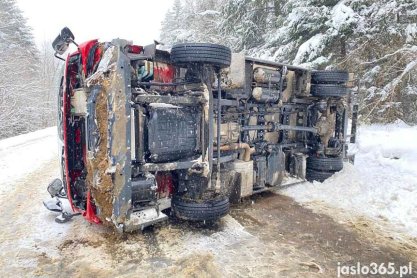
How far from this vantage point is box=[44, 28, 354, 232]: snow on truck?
11.7ft

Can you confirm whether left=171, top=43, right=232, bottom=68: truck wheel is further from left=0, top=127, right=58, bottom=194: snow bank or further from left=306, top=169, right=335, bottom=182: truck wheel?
left=0, top=127, right=58, bottom=194: snow bank

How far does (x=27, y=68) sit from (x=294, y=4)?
982 inches

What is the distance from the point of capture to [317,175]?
678 centimetres

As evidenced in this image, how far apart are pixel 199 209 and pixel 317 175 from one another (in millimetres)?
3507

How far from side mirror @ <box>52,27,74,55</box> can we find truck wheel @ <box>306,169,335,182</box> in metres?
5.08

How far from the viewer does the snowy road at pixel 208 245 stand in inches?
130

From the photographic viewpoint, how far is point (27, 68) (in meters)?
28.5

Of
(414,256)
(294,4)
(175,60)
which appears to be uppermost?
(294,4)

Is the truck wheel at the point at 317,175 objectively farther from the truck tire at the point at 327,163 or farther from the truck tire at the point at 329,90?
the truck tire at the point at 329,90

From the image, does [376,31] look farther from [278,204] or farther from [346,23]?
[278,204]

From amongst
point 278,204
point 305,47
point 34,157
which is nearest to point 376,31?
point 305,47

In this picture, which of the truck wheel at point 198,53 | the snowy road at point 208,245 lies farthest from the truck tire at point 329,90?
the truck wheel at point 198,53

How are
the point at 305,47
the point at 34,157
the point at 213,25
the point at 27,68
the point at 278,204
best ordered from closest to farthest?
the point at 278,204, the point at 34,157, the point at 305,47, the point at 213,25, the point at 27,68

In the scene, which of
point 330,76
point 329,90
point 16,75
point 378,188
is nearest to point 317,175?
point 378,188
